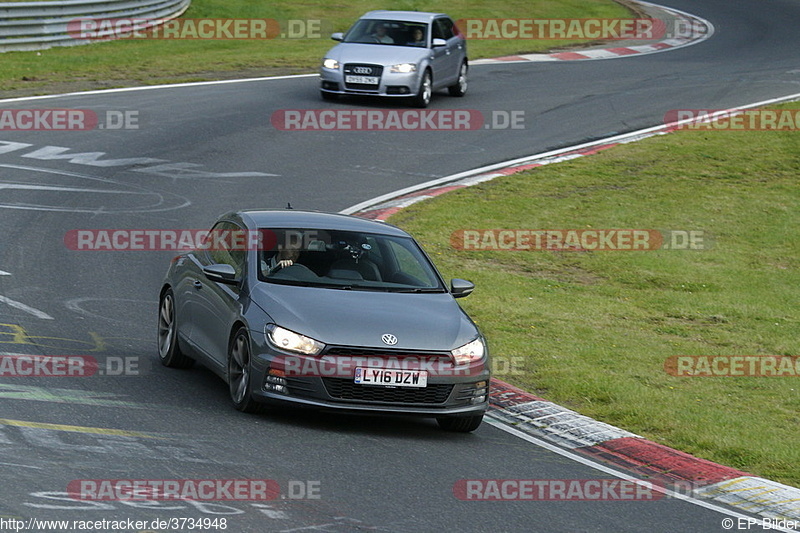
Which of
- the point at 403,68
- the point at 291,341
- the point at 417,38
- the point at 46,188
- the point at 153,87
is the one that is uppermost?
the point at 417,38

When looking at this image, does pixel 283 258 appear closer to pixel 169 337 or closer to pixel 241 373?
pixel 241 373

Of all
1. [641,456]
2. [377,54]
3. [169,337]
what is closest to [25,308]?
[169,337]

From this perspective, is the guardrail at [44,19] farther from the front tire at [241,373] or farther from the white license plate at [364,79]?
the front tire at [241,373]

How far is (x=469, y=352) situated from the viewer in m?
9.56

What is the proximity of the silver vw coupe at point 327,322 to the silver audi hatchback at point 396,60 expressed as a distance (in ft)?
46.0

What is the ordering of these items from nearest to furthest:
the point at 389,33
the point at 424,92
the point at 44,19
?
the point at 424,92, the point at 389,33, the point at 44,19

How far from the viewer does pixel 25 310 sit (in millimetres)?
12250

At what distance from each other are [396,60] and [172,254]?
1048 cm

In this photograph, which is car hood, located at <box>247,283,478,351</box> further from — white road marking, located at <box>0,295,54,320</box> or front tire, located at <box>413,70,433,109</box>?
front tire, located at <box>413,70,433,109</box>

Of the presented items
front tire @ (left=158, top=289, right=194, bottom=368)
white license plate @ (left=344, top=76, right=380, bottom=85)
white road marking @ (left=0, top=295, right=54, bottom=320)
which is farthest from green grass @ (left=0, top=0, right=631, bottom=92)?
front tire @ (left=158, top=289, right=194, bottom=368)

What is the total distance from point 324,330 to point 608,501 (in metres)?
2.37

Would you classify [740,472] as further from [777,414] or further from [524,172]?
[524,172]

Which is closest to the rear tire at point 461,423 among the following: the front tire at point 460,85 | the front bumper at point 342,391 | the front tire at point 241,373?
the front bumper at point 342,391

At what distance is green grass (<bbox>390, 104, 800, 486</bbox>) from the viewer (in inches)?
420
